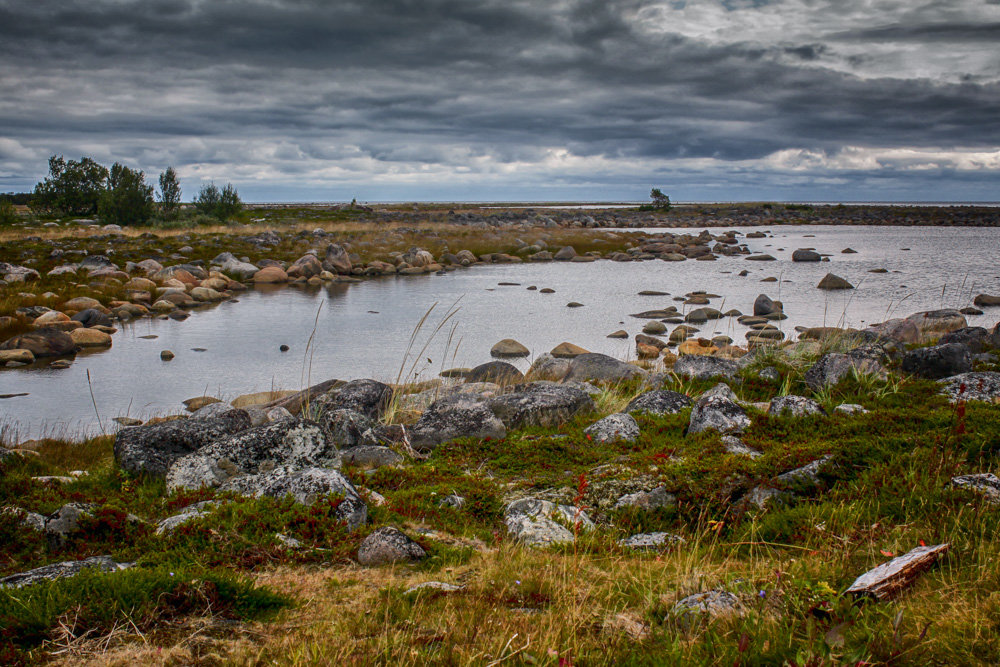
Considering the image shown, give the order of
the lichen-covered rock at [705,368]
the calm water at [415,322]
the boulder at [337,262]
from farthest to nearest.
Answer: the boulder at [337,262]
the calm water at [415,322]
the lichen-covered rock at [705,368]

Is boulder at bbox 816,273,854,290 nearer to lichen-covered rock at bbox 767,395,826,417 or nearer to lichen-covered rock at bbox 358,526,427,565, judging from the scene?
lichen-covered rock at bbox 767,395,826,417

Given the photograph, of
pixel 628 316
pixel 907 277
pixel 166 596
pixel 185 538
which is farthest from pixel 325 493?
pixel 907 277

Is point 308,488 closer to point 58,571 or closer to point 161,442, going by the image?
point 58,571

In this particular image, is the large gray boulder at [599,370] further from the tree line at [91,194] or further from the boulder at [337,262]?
the tree line at [91,194]

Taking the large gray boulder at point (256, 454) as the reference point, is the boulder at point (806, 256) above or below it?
above

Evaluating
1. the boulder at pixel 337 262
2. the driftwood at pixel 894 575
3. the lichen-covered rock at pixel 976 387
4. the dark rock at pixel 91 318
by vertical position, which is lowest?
the dark rock at pixel 91 318

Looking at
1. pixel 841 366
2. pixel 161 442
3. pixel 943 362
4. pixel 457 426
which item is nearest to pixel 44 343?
pixel 161 442

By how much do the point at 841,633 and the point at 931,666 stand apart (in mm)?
340

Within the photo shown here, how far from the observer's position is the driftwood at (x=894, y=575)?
3.34m

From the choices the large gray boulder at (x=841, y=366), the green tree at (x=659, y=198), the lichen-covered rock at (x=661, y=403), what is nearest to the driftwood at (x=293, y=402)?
the lichen-covered rock at (x=661, y=403)

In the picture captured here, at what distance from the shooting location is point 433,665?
9.95 feet

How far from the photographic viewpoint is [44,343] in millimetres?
17688

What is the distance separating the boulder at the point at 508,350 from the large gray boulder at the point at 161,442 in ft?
31.1

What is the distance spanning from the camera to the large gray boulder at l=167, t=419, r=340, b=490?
679 cm
